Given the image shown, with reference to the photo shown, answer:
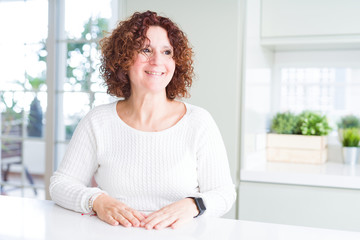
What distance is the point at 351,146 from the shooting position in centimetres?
247

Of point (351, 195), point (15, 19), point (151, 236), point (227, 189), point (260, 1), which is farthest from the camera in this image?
point (15, 19)

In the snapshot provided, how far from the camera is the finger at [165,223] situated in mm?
1016

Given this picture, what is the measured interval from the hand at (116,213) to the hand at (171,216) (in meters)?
0.03

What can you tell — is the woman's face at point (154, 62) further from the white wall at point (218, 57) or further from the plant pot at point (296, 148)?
the plant pot at point (296, 148)

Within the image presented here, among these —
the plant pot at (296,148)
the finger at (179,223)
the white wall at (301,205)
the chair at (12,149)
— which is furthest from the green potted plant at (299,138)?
the chair at (12,149)

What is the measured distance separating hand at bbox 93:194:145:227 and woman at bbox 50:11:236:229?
0.48 feet

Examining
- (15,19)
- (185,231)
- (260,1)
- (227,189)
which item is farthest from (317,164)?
(15,19)

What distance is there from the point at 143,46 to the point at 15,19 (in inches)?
100

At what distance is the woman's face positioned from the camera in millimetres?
1430

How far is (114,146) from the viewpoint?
1.43m

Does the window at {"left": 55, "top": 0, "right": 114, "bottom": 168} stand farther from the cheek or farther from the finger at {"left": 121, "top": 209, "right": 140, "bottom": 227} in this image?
the finger at {"left": 121, "top": 209, "right": 140, "bottom": 227}

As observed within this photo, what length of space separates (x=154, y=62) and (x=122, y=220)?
0.61m

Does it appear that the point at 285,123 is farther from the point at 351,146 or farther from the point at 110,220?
the point at 110,220

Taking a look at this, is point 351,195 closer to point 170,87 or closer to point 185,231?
point 170,87
